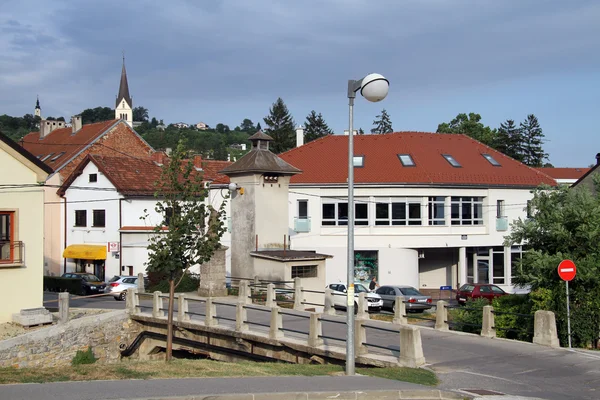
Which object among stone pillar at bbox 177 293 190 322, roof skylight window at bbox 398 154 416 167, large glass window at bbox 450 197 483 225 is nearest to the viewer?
stone pillar at bbox 177 293 190 322

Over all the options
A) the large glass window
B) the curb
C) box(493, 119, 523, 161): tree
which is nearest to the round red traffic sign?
the curb

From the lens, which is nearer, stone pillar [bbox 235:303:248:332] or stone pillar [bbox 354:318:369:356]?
stone pillar [bbox 354:318:369:356]

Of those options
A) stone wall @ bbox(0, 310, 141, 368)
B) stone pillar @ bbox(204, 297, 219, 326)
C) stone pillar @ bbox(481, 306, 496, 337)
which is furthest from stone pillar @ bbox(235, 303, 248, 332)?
stone pillar @ bbox(481, 306, 496, 337)

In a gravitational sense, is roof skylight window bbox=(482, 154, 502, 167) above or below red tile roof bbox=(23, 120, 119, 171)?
below

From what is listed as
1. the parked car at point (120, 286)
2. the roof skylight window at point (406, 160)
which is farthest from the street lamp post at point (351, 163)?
the roof skylight window at point (406, 160)

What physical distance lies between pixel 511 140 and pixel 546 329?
262 ft

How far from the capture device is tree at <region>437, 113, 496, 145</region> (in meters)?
80.5

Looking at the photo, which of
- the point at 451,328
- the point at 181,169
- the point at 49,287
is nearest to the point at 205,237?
the point at 181,169

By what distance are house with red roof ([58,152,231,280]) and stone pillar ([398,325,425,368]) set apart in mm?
30219

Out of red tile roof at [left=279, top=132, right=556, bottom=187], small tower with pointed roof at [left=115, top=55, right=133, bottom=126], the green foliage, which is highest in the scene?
Result: small tower with pointed roof at [left=115, top=55, right=133, bottom=126]

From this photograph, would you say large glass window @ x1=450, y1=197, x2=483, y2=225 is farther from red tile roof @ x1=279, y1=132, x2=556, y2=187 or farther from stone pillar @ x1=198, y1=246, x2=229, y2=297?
stone pillar @ x1=198, y1=246, x2=229, y2=297

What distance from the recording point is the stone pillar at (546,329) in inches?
693

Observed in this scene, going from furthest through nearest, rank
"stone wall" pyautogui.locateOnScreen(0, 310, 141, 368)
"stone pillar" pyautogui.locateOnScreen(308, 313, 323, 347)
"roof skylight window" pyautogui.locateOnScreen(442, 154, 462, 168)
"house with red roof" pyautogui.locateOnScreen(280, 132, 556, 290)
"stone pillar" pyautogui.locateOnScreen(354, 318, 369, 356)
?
"roof skylight window" pyautogui.locateOnScreen(442, 154, 462, 168) → "house with red roof" pyautogui.locateOnScreen(280, 132, 556, 290) → "stone wall" pyautogui.locateOnScreen(0, 310, 141, 368) → "stone pillar" pyautogui.locateOnScreen(308, 313, 323, 347) → "stone pillar" pyautogui.locateOnScreen(354, 318, 369, 356)

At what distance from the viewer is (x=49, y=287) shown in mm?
41719
